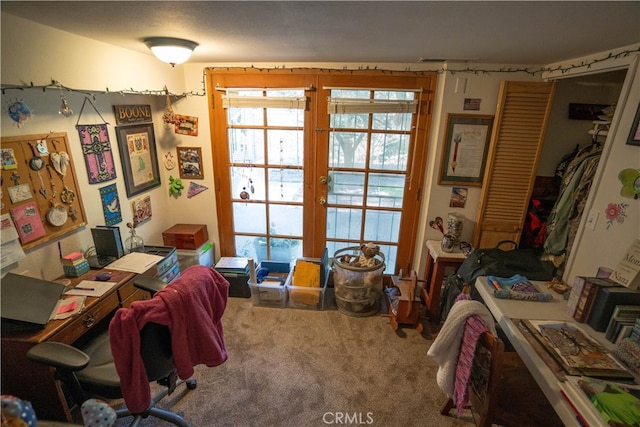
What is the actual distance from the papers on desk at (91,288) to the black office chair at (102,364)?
0.27 metres

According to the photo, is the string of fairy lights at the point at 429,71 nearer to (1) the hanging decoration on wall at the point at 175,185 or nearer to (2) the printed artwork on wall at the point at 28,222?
(2) the printed artwork on wall at the point at 28,222

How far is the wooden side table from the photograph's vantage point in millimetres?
2447

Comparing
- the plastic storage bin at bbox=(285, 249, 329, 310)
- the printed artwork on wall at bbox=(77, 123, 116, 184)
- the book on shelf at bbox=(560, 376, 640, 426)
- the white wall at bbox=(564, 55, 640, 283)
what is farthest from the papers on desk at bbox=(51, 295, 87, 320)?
the white wall at bbox=(564, 55, 640, 283)

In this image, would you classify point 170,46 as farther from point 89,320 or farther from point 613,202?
point 613,202

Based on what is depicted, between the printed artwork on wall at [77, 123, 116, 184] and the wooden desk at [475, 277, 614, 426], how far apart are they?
2.71 meters

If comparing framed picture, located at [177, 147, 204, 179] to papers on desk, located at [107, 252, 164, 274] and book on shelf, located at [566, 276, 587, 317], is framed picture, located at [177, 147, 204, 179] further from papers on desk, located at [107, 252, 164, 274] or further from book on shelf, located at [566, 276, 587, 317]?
book on shelf, located at [566, 276, 587, 317]

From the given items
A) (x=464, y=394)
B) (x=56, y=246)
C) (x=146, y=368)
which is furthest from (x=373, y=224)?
(x=56, y=246)

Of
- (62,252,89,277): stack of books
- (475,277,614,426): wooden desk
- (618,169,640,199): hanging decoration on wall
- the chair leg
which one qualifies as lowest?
the chair leg

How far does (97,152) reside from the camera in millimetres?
2102

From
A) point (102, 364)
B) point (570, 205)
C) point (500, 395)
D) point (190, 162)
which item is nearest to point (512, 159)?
point (570, 205)

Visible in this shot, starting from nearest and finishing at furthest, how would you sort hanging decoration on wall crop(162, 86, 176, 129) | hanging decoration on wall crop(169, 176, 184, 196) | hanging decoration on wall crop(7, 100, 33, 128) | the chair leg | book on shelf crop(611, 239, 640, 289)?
book on shelf crop(611, 239, 640, 289) → hanging decoration on wall crop(7, 100, 33, 128) → the chair leg → hanging decoration on wall crop(162, 86, 176, 129) → hanging decoration on wall crop(169, 176, 184, 196)

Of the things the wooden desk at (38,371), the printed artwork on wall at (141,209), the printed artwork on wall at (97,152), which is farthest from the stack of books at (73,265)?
the printed artwork on wall at (141,209)

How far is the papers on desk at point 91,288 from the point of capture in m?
1.69

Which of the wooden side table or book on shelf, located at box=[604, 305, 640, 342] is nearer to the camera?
book on shelf, located at box=[604, 305, 640, 342]
